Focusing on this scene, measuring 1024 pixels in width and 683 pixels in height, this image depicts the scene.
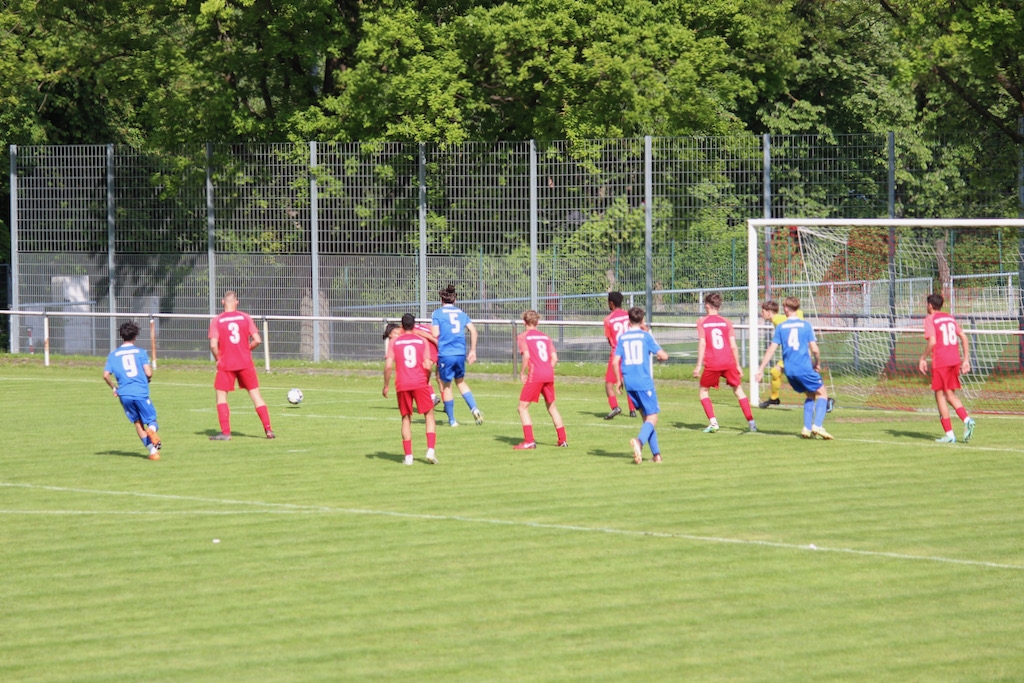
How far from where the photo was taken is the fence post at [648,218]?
26.8 meters

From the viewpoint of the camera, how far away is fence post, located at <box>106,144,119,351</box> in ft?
102

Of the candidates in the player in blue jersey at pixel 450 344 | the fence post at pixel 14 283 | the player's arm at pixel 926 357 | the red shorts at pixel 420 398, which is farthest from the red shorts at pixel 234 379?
the fence post at pixel 14 283

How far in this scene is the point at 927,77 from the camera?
27.3 metres

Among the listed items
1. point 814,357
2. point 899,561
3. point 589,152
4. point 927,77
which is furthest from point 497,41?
point 899,561

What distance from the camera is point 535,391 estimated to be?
57.1 feet

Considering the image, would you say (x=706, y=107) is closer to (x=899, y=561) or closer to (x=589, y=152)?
(x=589, y=152)

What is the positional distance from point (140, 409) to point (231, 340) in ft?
6.25

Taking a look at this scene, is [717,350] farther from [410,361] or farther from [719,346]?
[410,361]

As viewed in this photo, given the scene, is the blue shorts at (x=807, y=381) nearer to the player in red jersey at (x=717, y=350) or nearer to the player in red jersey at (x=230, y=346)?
the player in red jersey at (x=717, y=350)

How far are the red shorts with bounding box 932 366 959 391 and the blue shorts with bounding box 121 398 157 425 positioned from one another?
9.78 m

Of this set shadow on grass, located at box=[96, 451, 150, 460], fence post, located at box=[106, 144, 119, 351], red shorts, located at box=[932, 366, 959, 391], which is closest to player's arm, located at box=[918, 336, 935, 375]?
red shorts, located at box=[932, 366, 959, 391]

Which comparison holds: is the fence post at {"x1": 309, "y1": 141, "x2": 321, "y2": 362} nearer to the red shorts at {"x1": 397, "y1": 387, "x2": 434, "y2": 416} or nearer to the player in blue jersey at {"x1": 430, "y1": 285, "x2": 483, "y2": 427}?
the player in blue jersey at {"x1": 430, "y1": 285, "x2": 483, "y2": 427}

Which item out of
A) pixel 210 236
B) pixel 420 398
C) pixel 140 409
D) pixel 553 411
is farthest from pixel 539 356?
pixel 210 236

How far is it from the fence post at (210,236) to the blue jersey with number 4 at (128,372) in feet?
44.3
